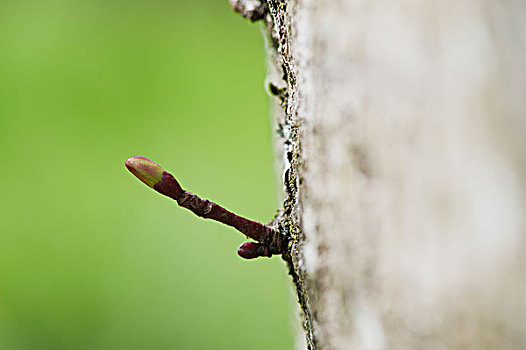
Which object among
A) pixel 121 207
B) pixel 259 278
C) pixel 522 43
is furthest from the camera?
pixel 121 207

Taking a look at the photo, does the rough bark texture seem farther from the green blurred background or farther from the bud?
the green blurred background

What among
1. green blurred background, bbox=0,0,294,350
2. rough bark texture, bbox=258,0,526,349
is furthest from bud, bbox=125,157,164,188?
green blurred background, bbox=0,0,294,350

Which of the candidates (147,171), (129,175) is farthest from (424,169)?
(129,175)

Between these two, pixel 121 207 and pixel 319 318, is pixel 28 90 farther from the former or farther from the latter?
pixel 319 318

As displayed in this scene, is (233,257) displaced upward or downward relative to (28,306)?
upward

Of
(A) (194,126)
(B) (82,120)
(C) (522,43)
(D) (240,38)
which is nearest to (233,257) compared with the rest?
(A) (194,126)

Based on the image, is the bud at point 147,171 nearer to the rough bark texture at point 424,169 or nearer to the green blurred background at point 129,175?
the rough bark texture at point 424,169

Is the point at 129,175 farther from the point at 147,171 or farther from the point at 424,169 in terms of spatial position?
the point at 424,169
